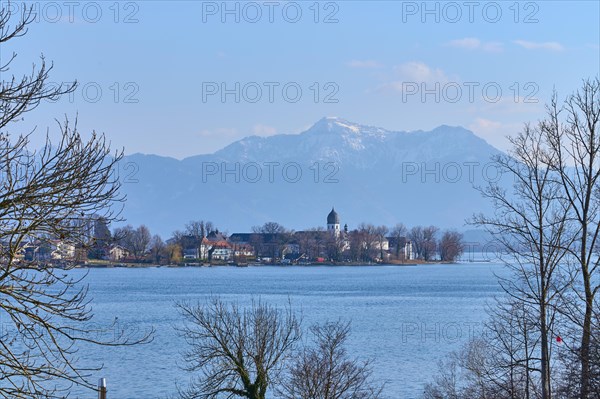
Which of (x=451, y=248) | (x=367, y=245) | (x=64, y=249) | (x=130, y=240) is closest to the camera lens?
(x=64, y=249)

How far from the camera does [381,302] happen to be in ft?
256

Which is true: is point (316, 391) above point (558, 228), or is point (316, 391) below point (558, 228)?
below

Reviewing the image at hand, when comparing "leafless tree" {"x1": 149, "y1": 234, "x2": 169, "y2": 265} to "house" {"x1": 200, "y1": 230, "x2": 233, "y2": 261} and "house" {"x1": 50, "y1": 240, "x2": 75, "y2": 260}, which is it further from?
"house" {"x1": 50, "y1": 240, "x2": 75, "y2": 260}

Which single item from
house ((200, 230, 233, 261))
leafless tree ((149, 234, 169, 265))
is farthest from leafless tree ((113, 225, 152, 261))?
house ((200, 230, 233, 261))

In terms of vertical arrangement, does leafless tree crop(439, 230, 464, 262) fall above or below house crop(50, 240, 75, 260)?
above

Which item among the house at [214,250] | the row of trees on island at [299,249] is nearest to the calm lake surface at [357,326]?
the row of trees on island at [299,249]

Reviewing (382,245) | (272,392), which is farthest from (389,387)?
(382,245)

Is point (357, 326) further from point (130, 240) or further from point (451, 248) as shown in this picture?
point (451, 248)

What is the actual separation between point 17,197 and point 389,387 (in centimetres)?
2833

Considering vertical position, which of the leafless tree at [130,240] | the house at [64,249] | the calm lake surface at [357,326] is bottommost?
the calm lake surface at [357,326]

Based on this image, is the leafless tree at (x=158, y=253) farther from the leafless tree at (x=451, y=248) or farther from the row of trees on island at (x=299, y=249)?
the leafless tree at (x=451, y=248)

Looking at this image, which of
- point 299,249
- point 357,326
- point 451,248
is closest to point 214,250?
point 299,249

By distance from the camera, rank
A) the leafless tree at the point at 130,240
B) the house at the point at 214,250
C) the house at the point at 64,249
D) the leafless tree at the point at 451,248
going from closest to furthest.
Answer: the house at the point at 64,249 < the leafless tree at the point at 130,240 < the leafless tree at the point at 451,248 < the house at the point at 214,250

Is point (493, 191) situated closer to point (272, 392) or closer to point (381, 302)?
point (272, 392)
